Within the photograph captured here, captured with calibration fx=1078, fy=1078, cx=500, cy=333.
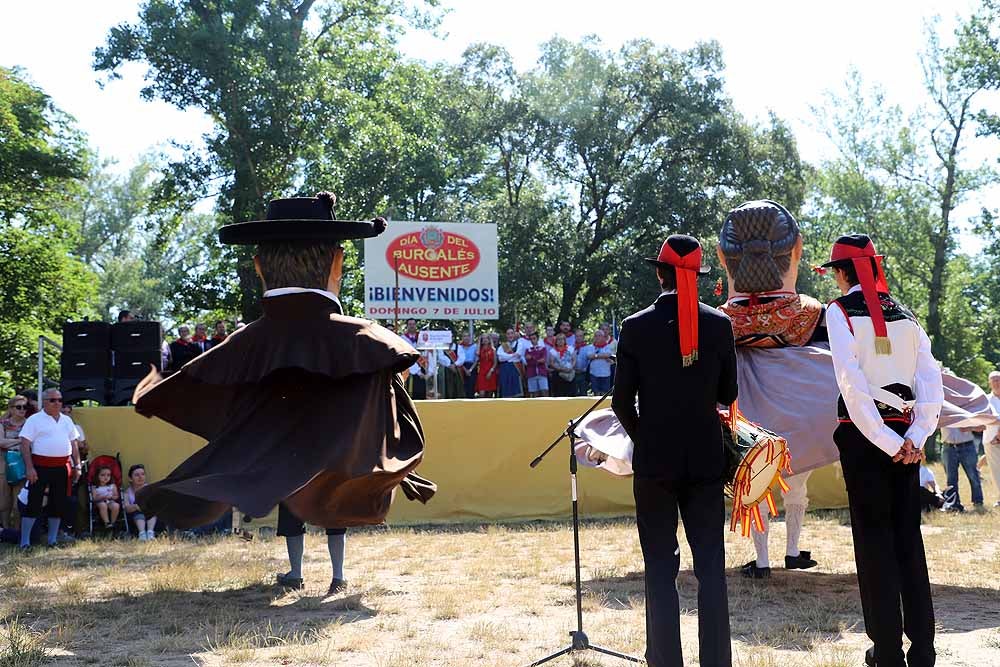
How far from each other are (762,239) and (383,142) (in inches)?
982

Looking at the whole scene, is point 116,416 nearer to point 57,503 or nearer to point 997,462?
point 57,503

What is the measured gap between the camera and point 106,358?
1336 centimetres

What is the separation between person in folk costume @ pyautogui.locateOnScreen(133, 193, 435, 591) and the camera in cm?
574

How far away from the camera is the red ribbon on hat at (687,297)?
15.3 ft

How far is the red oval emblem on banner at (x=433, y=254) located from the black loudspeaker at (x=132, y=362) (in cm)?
639

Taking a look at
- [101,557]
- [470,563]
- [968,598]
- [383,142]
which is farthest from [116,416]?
[383,142]

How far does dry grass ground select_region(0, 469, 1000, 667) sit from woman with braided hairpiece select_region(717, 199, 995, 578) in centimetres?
114

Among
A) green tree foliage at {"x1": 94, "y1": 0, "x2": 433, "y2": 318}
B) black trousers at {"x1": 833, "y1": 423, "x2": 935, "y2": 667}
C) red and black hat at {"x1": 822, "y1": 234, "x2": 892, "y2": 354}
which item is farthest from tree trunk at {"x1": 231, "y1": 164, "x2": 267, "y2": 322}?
black trousers at {"x1": 833, "y1": 423, "x2": 935, "y2": 667}

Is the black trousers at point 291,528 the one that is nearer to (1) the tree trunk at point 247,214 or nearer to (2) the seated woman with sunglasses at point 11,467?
(2) the seated woman with sunglasses at point 11,467

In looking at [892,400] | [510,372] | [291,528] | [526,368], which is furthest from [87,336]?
[892,400]

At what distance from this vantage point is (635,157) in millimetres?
34625

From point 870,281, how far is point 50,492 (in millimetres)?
9410

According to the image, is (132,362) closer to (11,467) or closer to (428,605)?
(11,467)

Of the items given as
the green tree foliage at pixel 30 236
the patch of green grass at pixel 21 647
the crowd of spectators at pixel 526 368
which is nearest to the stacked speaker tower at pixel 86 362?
the crowd of spectators at pixel 526 368
